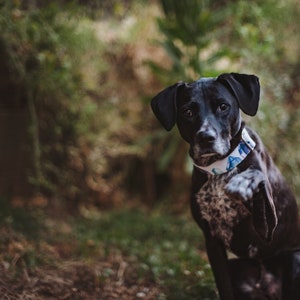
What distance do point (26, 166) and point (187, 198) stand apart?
177cm

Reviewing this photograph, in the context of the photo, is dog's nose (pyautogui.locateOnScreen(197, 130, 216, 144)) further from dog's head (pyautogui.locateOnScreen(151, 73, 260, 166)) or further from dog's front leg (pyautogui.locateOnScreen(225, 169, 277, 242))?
dog's front leg (pyautogui.locateOnScreen(225, 169, 277, 242))

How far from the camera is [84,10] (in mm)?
4266

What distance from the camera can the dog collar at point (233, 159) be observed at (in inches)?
94.3

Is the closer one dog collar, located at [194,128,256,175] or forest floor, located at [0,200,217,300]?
dog collar, located at [194,128,256,175]

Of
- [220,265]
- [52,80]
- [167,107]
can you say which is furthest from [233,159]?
[52,80]

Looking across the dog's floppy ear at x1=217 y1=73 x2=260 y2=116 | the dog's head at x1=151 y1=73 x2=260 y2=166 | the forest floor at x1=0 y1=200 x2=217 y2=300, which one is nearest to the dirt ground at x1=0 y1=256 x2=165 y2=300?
the forest floor at x1=0 y1=200 x2=217 y2=300

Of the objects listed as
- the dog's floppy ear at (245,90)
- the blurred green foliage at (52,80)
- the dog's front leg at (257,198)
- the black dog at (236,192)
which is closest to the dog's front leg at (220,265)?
the black dog at (236,192)

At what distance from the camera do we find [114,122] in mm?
5152

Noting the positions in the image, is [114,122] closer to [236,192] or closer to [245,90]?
[245,90]

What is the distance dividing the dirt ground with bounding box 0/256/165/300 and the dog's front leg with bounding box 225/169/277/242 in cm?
93

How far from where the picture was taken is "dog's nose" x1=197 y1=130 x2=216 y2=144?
226 centimetres

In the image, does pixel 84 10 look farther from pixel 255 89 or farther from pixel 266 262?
pixel 266 262

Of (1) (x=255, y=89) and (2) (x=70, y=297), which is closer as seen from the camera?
(1) (x=255, y=89)

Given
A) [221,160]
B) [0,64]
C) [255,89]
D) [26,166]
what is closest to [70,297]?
[221,160]
